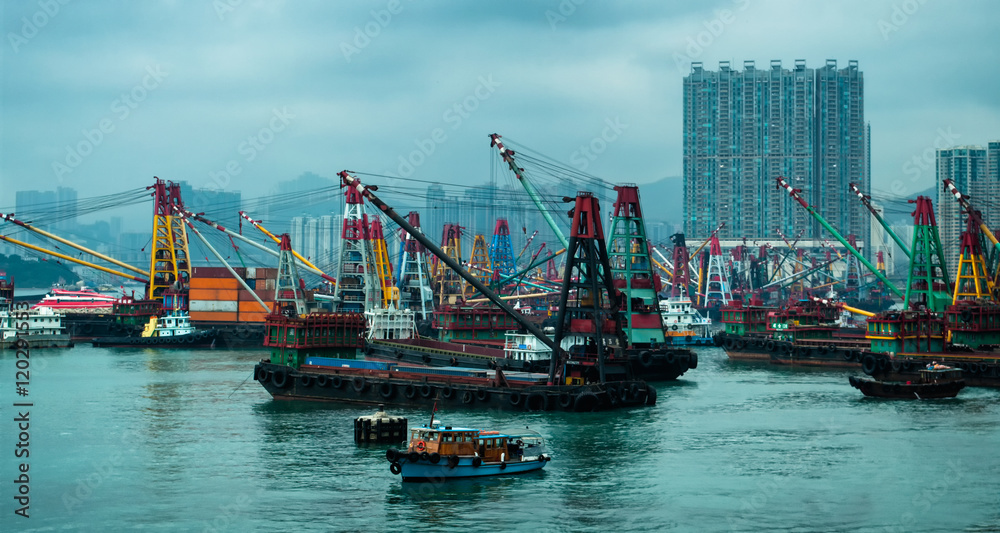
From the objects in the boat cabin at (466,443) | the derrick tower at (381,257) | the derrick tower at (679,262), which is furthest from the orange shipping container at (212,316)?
the boat cabin at (466,443)

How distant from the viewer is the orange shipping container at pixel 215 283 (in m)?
122

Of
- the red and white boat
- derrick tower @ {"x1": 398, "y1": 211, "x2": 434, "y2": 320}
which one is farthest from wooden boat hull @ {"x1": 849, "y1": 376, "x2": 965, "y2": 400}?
the red and white boat

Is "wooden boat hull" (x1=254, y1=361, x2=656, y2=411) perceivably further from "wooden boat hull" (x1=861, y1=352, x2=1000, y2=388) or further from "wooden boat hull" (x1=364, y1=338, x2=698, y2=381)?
"wooden boat hull" (x1=861, y1=352, x2=1000, y2=388)

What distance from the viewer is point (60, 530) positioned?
32938 mm

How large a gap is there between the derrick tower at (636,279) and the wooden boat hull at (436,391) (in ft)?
63.9

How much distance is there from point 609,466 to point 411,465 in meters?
7.63

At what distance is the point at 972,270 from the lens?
8400 centimetres

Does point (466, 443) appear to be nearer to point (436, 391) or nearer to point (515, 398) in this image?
point (515, 398)

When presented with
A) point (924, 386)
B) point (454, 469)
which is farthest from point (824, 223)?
point (454, 469)

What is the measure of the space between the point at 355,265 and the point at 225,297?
19.5m

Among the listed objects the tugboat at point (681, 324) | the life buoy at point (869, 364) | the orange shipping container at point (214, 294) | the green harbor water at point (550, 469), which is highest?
the orange shipping container at point (214, 294)

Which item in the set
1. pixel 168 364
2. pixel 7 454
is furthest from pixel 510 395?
pixel 168 364

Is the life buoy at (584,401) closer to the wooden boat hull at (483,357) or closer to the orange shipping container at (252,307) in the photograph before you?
the wooden boat hull at (483,357)

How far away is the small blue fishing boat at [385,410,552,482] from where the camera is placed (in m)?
38.4
